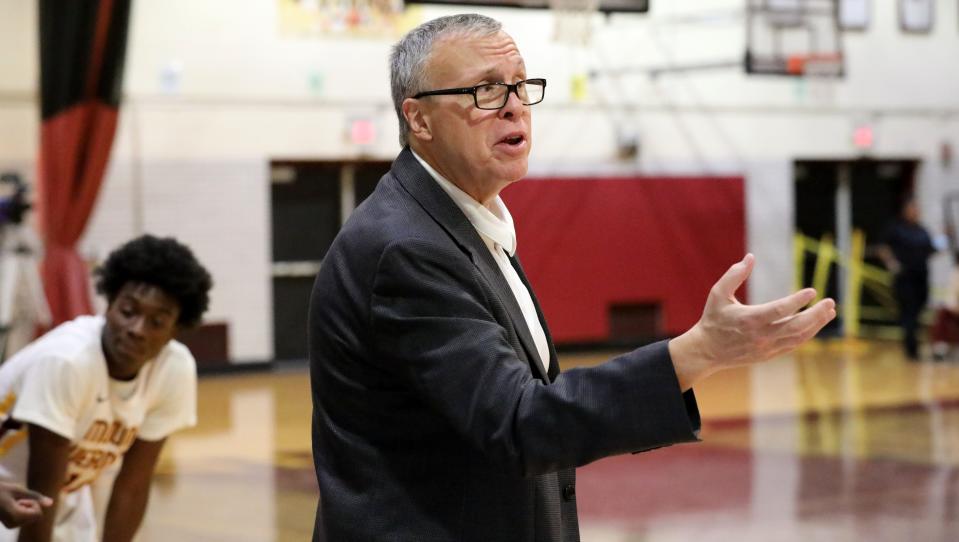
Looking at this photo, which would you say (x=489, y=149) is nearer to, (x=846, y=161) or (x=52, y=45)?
(x=52, y=45)

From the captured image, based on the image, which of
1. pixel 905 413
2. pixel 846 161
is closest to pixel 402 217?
pixel 905 413

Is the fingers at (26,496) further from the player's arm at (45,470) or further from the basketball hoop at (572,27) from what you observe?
the basketball hoop at (572,27)

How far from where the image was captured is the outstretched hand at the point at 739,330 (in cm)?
159

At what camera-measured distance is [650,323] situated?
1477 cm

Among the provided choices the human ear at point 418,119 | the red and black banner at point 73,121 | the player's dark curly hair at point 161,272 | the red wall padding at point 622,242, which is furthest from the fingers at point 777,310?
the red wall padding at point 622,242

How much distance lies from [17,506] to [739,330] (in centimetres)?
168

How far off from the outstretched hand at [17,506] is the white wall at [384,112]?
9.47 metres

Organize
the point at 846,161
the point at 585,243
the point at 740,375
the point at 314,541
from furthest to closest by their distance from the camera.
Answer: the point at 846,161 → the point at 585,243 → the point at 740,375 → the point at 314,541

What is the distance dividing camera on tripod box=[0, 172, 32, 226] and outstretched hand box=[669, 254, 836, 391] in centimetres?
963

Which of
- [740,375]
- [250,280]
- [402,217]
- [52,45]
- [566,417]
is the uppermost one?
[52,45]

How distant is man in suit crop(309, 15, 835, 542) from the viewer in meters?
1.63

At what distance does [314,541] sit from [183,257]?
5.60 feet

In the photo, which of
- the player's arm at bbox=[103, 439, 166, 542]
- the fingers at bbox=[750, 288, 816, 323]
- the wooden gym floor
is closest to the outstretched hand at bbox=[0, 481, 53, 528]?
the player's arm at bbox=[103, 439, 166, 542]

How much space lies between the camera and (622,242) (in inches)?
569
